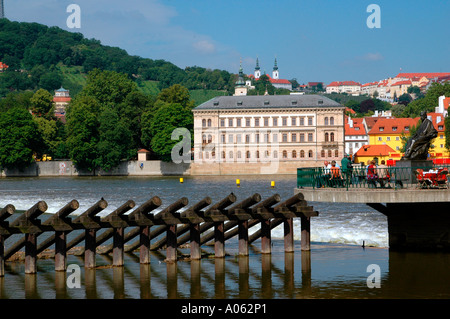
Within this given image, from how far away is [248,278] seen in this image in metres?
21.9

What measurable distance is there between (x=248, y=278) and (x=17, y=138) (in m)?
99.2

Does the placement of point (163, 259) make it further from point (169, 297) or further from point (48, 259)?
point (169, 297)

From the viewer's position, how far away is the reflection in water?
19938 mm

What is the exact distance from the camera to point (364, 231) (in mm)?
34156

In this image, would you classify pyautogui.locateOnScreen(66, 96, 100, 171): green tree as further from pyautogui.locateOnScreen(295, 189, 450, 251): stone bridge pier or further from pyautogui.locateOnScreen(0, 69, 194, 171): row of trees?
pyautogui.locateOnScreen(295, 189, 450, 251): stone bridge pier

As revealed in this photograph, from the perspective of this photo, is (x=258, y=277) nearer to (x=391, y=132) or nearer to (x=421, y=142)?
(x=421, y=142)

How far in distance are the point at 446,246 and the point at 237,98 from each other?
11361 centimetres

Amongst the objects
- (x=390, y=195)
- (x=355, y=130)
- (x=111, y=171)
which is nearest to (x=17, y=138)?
(x=111, y=171)

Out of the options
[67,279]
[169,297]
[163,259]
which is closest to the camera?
[169,297]

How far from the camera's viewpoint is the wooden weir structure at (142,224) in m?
21.2

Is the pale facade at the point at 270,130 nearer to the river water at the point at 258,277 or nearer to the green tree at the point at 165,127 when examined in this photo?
the green tree at the point at 165,127

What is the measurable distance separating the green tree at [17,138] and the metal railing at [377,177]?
94943 millimetres

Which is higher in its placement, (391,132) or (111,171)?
(391,132)
